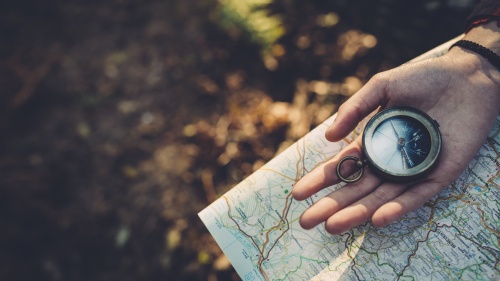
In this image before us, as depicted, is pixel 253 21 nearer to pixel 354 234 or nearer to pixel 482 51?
pixel 482 51

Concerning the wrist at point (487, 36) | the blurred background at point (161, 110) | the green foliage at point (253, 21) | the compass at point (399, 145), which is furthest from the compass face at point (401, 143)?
the green foliage at point (253, 21)

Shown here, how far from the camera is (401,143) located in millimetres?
2189

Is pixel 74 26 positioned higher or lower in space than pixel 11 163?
higher

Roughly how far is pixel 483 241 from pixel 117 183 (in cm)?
322

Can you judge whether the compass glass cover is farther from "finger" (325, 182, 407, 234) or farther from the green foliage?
the green foliage

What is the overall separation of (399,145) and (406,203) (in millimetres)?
391

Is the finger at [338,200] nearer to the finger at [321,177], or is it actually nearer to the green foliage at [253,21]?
the finger at [321,177]

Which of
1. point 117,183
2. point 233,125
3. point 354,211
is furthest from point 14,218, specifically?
point 354,211

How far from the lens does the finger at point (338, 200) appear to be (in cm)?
202

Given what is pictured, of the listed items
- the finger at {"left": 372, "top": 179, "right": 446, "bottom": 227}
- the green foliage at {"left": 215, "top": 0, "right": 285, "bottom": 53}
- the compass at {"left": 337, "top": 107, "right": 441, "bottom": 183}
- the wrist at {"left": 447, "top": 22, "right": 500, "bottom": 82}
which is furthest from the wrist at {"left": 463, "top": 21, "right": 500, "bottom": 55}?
the green foliage at {"left": 215, "top": 0, "right": 285, "bottom": 53}

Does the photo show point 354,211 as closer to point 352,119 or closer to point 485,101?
point 352,119

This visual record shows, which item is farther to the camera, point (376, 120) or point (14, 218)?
point (14, 218)

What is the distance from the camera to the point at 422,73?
2293mm

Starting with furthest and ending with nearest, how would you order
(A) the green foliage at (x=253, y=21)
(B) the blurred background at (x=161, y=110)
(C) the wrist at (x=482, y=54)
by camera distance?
1. (A) the green foliage at (x=253, y=21)
2. (B) the blurred background at (x=161, y=110)
3. (C) the wrist at (x=482, y=54)
